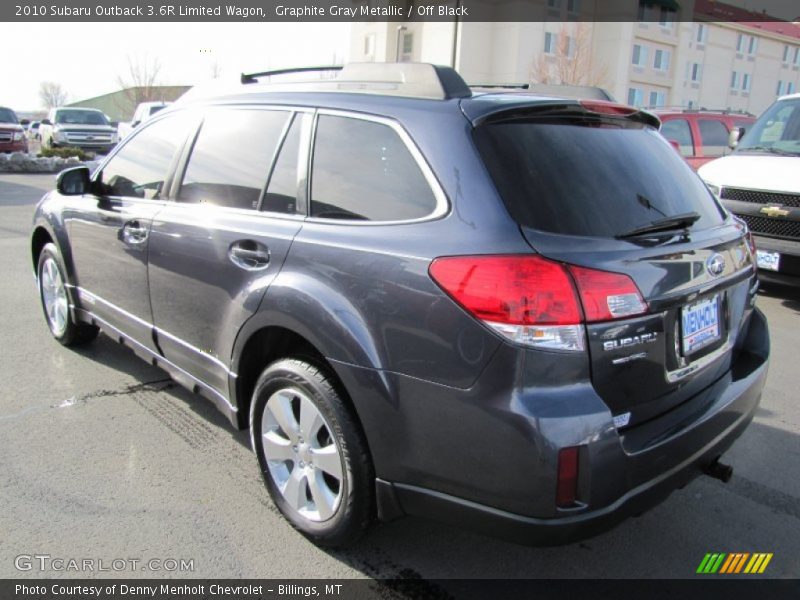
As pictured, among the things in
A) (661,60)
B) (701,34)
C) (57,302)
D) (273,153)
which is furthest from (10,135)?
(701,34)

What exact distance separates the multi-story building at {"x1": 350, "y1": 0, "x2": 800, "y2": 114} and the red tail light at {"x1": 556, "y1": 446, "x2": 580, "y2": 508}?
42.8 meters

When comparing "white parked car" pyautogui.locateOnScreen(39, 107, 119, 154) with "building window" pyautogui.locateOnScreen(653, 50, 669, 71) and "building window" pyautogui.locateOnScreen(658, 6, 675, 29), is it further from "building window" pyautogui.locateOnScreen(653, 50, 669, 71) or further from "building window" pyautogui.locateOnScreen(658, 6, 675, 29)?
"building window" pyautogui.locateOnScreen(658, 6, 675, 29)

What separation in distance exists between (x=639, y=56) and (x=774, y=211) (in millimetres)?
50061

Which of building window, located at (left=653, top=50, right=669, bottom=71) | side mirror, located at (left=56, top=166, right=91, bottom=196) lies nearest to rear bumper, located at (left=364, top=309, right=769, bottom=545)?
side mirror, located at (left=56, top=166, right=91, bottom=196)

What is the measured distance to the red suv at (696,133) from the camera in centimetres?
1007

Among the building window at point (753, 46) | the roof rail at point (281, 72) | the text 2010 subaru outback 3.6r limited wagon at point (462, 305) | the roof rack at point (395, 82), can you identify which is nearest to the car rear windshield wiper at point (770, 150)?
the text 2010 subaru outback 3.6r limited wagon at point (462, 305)

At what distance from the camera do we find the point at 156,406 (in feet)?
12.9

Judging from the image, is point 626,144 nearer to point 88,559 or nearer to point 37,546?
point 88,559

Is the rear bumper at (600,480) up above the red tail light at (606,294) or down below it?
below

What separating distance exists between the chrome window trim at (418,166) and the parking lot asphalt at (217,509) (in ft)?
4.40

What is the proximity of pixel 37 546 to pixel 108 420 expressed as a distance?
1167mm

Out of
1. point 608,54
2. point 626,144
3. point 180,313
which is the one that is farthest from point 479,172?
point 608,54

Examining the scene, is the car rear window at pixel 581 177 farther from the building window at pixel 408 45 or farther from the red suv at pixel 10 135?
the building window at pixel 408 45

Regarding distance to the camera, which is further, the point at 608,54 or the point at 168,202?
the point at 608,54
